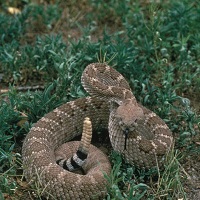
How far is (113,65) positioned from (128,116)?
1452mm

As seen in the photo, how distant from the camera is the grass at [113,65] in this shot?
19.1 feet

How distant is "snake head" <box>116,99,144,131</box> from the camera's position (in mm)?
5836

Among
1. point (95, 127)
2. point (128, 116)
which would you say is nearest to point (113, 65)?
point (95, 127)

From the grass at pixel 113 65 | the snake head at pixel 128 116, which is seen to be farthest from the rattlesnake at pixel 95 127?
the grass at pixel 113 65

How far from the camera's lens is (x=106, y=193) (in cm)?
544

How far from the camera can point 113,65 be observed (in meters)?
7.17

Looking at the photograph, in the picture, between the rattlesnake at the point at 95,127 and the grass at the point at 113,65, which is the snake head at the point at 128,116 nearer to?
the rattlesnake at the point at 95,127

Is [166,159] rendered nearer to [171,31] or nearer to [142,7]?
[171,31]

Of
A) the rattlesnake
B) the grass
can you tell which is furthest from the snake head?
the grass

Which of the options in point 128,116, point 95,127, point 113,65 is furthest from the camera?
point 113,65

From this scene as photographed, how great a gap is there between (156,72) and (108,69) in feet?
3.33

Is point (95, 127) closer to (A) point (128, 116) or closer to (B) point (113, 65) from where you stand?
(B) point (113, 65)

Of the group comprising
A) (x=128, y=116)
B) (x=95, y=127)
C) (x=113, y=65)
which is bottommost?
(x=95, y=127)

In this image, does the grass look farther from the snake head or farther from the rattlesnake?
the snake head
